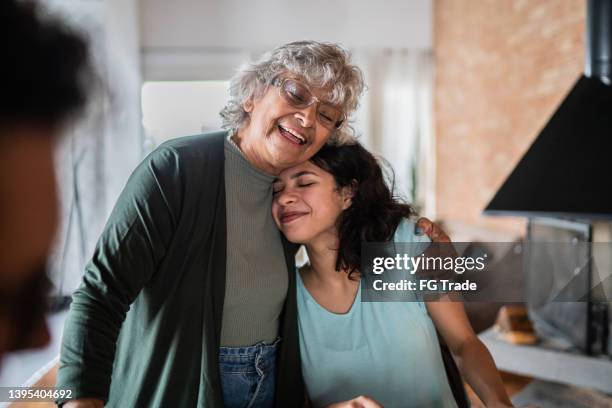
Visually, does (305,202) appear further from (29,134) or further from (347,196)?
(29,134)

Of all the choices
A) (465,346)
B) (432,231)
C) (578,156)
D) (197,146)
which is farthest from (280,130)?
(578,156)

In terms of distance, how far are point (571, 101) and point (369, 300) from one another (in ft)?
3.62

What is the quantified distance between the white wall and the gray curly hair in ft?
0.68

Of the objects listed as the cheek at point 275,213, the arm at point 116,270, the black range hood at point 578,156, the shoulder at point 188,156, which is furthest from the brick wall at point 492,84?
the arm at point 116,270

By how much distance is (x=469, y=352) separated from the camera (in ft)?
2.85

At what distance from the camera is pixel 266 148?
0.80 metres

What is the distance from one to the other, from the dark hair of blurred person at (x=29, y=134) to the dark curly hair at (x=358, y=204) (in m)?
0.58

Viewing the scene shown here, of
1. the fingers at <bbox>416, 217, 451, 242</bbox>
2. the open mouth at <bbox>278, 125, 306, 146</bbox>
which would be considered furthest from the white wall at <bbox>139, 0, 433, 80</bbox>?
the fingers at <bbox>416, 217, 451, 242</bbox>

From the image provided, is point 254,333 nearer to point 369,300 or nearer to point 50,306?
point 369,300

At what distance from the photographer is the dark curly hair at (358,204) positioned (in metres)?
0.94

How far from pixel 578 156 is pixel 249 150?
1.08 metres

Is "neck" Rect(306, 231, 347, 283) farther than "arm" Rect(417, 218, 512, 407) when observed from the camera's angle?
Yes

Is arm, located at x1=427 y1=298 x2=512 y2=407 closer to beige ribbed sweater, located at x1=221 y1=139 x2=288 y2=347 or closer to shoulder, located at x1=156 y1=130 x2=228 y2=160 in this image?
beige ribbed sweater, located at x1=221 y1=139 x2=288 y2=347

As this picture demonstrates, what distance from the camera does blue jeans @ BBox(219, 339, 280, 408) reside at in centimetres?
82
